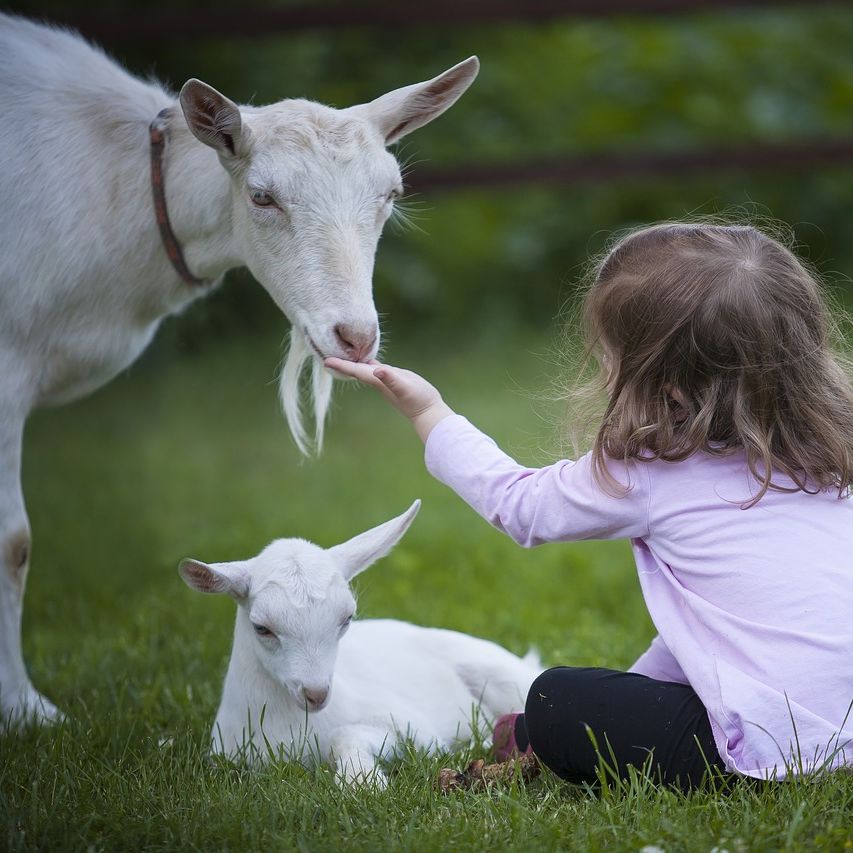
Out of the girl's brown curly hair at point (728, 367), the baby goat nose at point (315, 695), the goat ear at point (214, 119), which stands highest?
the goat ear at point (214, 119)

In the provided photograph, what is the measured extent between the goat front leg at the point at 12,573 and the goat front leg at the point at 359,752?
85 cm

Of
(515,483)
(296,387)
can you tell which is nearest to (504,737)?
(515,483)

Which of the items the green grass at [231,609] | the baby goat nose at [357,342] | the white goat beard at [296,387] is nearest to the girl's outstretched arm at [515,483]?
the baby goat nose at [357,342]

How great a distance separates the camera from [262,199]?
307 centimetres

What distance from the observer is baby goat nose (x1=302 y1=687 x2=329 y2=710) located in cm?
262

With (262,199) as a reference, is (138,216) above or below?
below

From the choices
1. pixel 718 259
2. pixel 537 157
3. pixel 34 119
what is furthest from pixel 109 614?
pixel 537 157

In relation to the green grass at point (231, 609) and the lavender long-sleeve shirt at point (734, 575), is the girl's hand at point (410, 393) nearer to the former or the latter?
the lavender long-sleeve shirt at point (734, 575)

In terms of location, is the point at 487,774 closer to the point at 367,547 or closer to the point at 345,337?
the point at 367,547

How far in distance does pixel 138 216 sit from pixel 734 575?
1.92 m

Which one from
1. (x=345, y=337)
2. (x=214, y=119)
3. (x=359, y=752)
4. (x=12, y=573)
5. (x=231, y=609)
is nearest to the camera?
(x=359, y=752)

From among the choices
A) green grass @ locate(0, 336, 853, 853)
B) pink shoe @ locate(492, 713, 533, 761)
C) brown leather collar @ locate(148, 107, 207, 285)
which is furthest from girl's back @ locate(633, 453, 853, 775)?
brown leather collar @ locate(148, 107, 207, 285)

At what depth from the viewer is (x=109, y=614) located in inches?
178

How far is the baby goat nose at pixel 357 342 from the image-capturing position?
2844 millimetres
